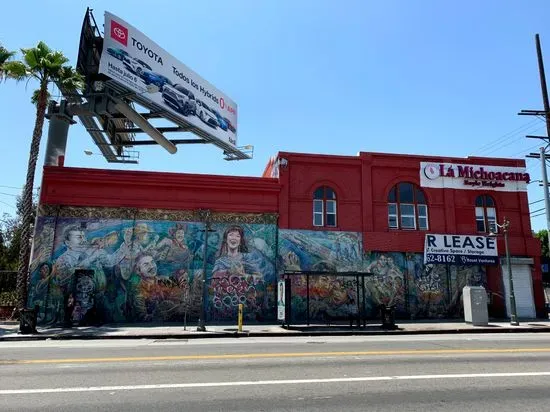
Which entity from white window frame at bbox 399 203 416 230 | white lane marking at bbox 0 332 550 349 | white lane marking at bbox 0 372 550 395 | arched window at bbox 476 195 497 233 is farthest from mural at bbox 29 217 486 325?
white lane marking at bbox 0 372 550 395

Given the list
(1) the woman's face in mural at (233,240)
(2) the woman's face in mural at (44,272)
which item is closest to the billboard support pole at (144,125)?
(2) the woman's face in mural at (44,272)

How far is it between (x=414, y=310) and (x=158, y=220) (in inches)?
571

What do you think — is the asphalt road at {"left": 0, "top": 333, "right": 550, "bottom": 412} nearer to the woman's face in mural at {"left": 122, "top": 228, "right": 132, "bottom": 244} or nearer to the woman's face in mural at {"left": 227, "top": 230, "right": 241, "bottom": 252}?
the woman's face in mural at {"left": 122, "top": 228, "right": 132, "bottom": 244}

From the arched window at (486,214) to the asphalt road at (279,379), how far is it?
16.0 m

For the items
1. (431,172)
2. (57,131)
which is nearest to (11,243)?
(57,131)

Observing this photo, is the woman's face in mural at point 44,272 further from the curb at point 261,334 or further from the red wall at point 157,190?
the curb at point 261,334

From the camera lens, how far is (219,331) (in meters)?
18.6

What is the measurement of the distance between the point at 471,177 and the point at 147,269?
62.5 feet

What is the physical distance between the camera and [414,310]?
24812 millimetres

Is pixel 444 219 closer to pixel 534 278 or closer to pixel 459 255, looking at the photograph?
pixel 459 255

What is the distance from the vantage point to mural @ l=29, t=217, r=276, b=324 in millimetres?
22266

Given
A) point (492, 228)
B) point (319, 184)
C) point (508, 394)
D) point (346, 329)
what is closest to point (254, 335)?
point (346, 329)

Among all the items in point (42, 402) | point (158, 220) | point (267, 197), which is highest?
point (267, 197)

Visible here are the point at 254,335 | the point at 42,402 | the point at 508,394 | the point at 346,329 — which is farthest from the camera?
the point at 346,329
